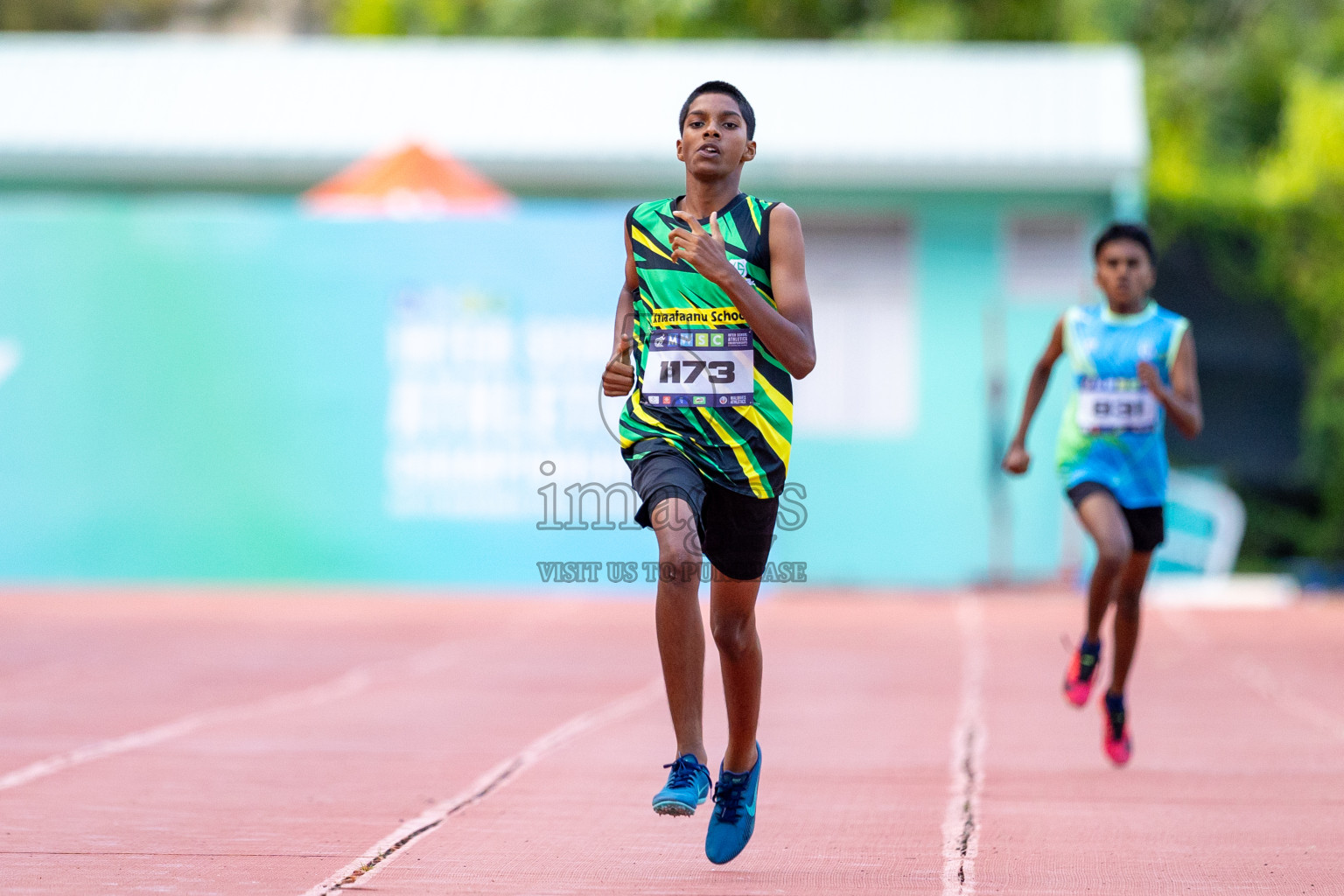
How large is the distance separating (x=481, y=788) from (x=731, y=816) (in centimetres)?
176

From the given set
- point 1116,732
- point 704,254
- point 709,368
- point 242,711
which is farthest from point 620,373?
point 242,711

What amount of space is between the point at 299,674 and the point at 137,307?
7841 mm

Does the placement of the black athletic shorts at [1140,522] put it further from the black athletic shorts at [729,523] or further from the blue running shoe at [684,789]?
the blue running shoe at [684,789]

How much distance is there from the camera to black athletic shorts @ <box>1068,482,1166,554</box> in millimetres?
7715

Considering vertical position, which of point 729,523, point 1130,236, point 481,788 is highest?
point 1130,236

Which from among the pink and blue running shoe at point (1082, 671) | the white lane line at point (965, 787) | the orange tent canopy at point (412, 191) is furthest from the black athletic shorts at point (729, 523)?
the orange tent canopy at point (412, 191)

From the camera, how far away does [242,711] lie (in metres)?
8.95

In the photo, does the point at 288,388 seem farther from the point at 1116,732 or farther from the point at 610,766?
the point at 1116,732

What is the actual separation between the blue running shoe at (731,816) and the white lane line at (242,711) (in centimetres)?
281

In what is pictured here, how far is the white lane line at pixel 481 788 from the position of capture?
507 centimetres

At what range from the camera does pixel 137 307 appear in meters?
17.5

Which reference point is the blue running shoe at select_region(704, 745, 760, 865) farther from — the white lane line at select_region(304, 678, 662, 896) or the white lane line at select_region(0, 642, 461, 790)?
the white lane line at select_region(0, 642, 461, 790)

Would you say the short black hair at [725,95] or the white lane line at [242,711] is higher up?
the short black hair at [725,95]

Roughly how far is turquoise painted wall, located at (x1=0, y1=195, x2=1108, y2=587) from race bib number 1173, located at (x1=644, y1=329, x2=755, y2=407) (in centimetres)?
1183
